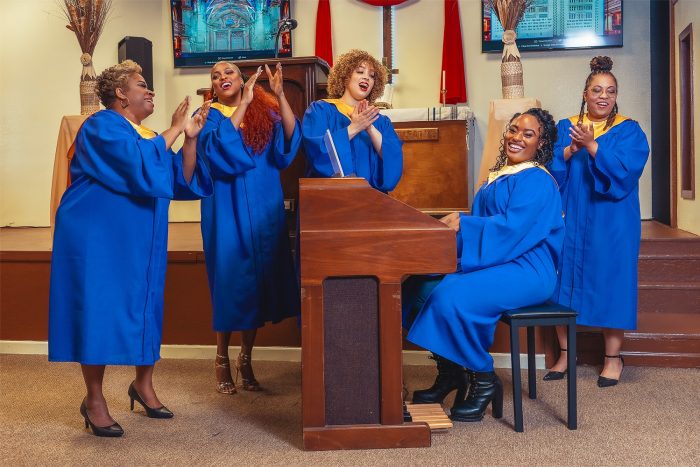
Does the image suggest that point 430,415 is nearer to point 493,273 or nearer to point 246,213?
point 493,273

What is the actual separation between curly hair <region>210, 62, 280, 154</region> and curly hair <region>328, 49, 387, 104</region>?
0.30 m

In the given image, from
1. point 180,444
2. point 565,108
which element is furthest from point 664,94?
point 180,444

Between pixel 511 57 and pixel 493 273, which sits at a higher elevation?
pixel 511 57

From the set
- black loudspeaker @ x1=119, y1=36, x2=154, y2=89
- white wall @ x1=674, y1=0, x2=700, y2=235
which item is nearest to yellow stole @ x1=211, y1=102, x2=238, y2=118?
white wall @ x1=674, y1=0, x2=700, y2=235

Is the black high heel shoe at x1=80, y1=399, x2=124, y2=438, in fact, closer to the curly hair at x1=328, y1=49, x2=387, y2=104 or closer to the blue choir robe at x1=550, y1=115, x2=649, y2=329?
the curly hair at x1=328, y1=49, x2=387, y2=104

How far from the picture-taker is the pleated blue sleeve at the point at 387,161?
3.65 metres

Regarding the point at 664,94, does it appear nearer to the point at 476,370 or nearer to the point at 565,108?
the point at 565,108

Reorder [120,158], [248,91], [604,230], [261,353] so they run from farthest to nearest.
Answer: [261,353] → [604,230] → [248,91] → [120,158]

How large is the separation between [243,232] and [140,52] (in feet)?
13.7

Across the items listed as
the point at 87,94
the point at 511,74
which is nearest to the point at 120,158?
the point at 87,94

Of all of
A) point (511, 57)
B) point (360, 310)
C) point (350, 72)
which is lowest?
point (360, 310)

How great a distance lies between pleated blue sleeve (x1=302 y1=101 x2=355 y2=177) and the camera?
353 cm

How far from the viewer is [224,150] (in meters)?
3.49

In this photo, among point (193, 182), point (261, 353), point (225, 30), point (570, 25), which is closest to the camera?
point (193, 182)
